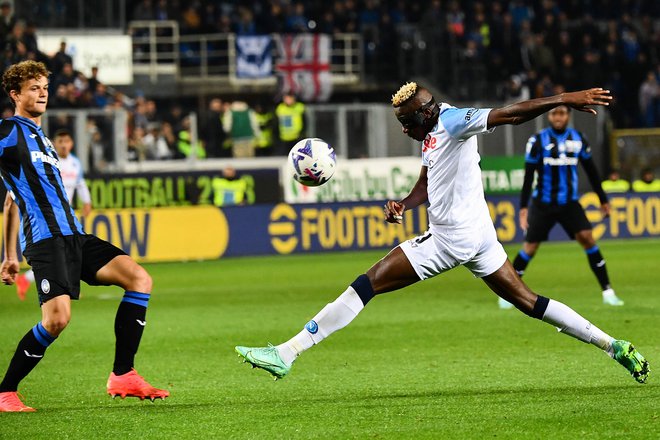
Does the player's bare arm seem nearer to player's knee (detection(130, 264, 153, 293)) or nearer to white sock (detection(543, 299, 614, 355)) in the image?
player's knee (detection(130, 264, 153, 293))

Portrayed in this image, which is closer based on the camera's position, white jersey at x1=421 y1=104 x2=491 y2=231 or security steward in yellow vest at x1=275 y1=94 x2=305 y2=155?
white jersey at x1=421 y1=104 x2=491 y2=231

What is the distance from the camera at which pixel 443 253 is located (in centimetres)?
789

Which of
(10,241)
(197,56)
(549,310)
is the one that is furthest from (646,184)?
(10,241)

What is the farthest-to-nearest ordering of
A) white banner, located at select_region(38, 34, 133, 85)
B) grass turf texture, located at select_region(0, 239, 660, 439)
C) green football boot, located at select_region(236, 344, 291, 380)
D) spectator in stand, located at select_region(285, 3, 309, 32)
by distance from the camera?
spectator in stand, located at select_region(285, 3, 309, 32)
white banner, located at select_region(38, 34, 133, 85)
green football boot, located at select_region(236, 344, 291, 380)
grass turf texture, located at select_region(0, 239, 660, 439)

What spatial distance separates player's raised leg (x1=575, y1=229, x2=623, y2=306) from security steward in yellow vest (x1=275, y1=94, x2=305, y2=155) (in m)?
12.6

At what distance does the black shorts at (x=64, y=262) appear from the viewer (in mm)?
7395

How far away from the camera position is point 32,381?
9.04 m

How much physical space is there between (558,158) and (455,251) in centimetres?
571

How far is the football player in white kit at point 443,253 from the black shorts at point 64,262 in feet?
3.60

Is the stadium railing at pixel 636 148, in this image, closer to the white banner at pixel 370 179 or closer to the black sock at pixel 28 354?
the white banner at pixel 370 179

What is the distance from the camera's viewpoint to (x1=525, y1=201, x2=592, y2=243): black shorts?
13.3m

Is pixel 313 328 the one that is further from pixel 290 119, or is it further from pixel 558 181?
pixel 290 119

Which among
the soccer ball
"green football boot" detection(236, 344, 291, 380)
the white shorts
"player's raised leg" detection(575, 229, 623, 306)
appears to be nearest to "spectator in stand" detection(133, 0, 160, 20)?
"player's raised leg" detection(575, 229, 623, 306)

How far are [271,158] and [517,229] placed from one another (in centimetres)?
553
